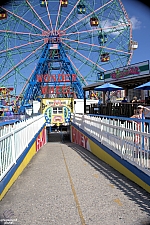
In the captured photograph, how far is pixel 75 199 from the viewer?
3756 millimetres

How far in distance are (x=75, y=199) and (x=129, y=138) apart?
1639mm

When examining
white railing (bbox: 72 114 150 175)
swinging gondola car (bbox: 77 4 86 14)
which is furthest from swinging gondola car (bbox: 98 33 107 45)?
white railing (bbox: 72 114 150 175)

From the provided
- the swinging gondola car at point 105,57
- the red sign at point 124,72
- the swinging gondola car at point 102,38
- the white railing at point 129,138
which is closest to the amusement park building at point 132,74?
the red sign at point 124,72

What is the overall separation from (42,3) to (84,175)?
23759mm

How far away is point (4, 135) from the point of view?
166 inches

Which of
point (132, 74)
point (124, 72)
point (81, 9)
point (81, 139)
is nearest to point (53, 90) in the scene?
point (81, 9)

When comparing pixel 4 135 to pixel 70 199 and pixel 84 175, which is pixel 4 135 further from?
pixel 84 175

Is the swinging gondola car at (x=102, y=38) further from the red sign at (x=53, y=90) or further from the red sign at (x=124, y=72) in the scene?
the red sign at (x=124, y=72)

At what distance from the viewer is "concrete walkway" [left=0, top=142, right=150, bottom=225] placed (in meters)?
3.14

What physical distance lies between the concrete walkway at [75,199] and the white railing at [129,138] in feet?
1.30

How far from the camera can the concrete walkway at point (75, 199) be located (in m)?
3.14

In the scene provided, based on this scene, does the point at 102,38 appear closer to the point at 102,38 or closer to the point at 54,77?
the point at 102,38

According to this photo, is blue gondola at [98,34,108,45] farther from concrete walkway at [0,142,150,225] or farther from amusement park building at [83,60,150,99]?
concrete walkway at [0,142,150,225]

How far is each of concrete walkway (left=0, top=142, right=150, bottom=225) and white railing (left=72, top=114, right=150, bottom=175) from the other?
40 centimetres
